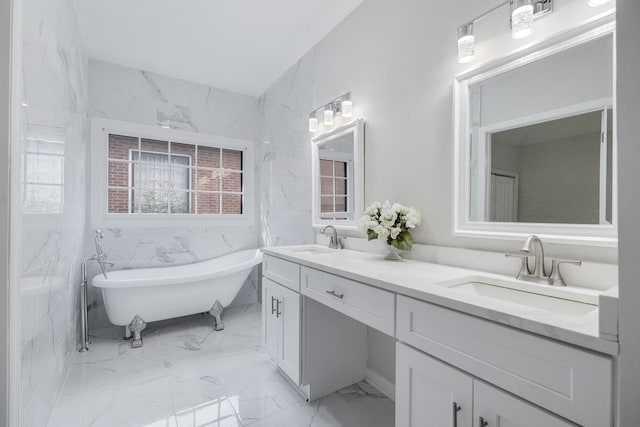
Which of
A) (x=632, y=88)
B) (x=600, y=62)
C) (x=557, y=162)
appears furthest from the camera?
(x=557, y=162)

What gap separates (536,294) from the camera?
109 cm

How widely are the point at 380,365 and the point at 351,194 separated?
1198 mm

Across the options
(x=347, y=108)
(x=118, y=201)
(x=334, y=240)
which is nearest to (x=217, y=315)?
(x=334, y=240)

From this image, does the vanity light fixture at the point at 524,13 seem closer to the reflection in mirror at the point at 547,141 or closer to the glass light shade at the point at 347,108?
the reflection in mirror at the point at 547,141

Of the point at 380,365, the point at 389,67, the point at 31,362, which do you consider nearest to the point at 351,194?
the point at 389,67

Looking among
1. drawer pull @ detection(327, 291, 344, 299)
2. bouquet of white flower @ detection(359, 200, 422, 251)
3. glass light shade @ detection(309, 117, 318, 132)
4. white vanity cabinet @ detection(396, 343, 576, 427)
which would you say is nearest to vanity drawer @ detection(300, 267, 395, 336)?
drawer pull @ detection(327, 291, 344, 299)

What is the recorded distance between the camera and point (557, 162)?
3.99 feet

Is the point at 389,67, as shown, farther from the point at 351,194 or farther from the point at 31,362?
the point at 31,362

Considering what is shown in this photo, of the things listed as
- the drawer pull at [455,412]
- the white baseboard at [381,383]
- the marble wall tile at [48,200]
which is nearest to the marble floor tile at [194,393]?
the white baseboard at [381,383]

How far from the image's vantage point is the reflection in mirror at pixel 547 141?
1.10 meters

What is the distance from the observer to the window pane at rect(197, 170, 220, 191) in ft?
12.3

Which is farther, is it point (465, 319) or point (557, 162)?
point (557, 162)

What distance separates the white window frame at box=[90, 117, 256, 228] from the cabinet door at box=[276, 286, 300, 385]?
78.4 inches

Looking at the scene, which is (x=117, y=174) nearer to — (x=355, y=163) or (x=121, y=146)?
(x=121, y=146)
